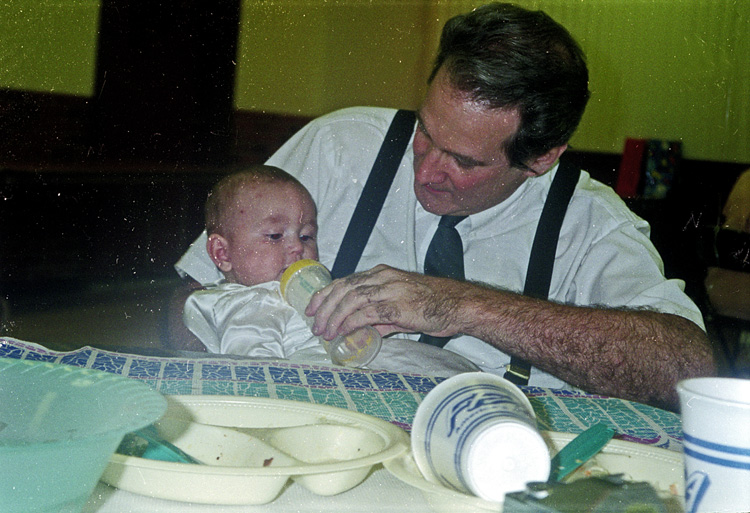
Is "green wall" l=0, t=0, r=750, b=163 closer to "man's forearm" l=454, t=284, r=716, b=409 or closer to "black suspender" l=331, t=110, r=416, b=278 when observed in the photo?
"black suspender" l=331, t=110, r=416, b=278

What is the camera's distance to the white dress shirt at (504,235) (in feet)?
2.39

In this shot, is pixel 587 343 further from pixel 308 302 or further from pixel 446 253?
pixel 308 302

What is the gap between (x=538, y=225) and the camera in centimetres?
76

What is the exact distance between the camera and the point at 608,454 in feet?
1.26

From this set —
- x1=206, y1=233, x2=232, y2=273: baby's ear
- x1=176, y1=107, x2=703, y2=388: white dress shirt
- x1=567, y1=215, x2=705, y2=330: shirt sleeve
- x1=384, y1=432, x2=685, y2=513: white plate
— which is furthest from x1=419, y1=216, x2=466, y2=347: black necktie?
x1=384, y1=432, x2=685, y2=513: white plate

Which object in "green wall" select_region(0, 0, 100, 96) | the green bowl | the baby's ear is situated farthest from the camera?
the baby's ear

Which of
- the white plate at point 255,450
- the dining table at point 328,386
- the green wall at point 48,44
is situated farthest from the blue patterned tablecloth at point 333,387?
the green wall at point 48,44

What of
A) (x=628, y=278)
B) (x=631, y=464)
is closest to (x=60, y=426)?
(x=631, y=464)

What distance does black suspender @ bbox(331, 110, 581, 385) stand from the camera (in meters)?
0.72

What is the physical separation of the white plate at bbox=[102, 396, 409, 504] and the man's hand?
8.7 inches

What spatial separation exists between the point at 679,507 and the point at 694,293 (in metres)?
0.47

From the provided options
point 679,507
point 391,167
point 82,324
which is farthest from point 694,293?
point 82,324

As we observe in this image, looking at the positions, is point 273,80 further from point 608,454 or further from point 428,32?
point 608,454

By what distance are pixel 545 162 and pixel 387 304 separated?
0.75 ft
